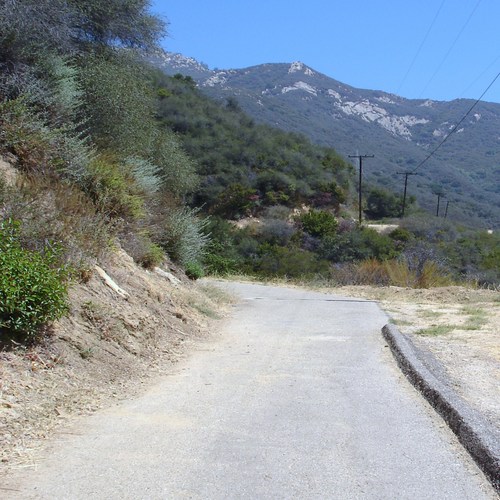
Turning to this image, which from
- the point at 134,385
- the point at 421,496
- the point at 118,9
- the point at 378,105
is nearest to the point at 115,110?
the point at 118,9

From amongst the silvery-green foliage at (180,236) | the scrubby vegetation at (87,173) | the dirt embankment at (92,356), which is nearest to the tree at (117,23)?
the scrubby vegetation at (87,173)

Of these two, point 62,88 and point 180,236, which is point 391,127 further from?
point 62,88

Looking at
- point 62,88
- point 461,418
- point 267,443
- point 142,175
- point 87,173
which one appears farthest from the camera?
point 142,175

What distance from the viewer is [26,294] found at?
6727 mm

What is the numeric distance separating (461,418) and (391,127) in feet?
494

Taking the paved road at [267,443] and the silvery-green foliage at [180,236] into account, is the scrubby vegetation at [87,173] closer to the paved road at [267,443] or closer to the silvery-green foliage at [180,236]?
the silvery-green foliage at [180,236]

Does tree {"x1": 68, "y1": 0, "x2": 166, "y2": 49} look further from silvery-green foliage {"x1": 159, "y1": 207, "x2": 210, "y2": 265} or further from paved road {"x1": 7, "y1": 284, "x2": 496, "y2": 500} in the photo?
paved road {"x1": 7, "y1": 284, "x2": 496, "y2": 500}

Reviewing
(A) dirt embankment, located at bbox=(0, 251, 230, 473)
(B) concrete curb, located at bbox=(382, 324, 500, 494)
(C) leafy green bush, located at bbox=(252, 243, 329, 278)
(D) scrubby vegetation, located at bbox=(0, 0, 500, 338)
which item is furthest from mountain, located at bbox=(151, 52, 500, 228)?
(B) concrete curb, located at bbox=(382, 324, 500, 494)

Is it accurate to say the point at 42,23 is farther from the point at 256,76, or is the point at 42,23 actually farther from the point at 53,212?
the point at 256,76

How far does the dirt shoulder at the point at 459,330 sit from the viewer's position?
7.43 m

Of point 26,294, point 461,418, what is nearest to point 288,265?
point 26,294

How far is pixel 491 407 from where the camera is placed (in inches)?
257

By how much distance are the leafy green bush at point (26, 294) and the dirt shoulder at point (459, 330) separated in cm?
427

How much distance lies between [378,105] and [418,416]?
168 metres
